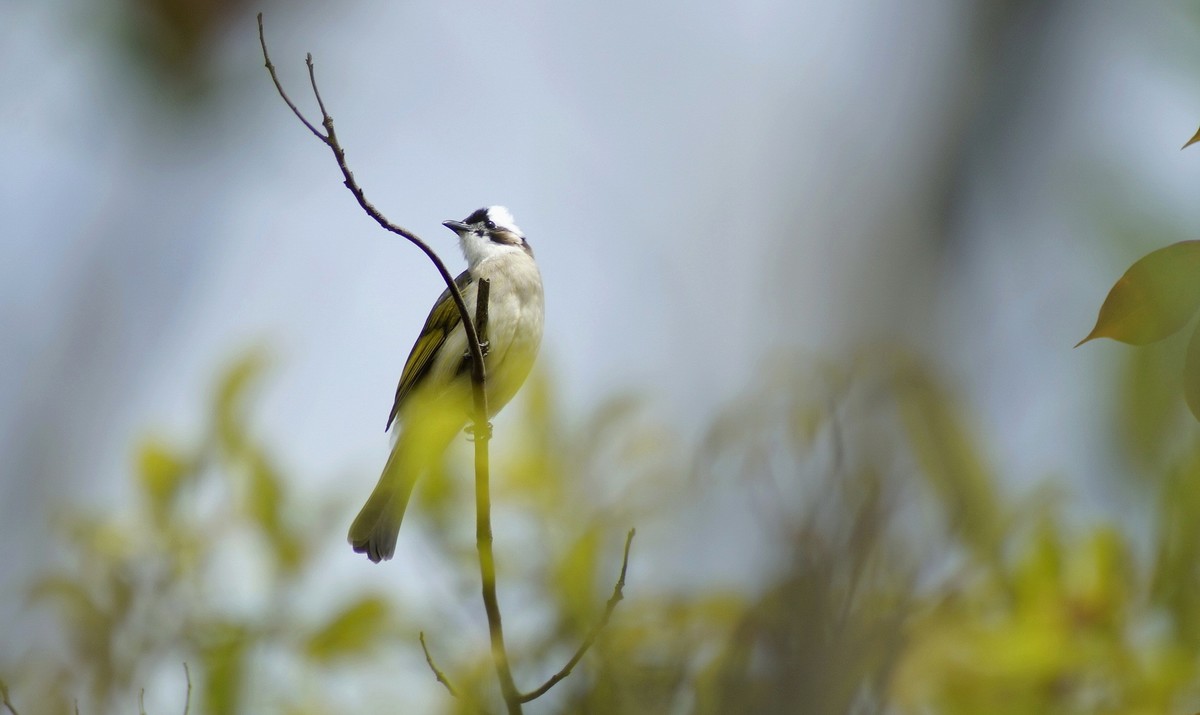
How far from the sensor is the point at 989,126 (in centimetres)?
169

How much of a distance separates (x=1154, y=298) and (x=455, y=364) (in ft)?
11.6

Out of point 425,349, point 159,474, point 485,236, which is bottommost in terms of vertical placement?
point 159,474

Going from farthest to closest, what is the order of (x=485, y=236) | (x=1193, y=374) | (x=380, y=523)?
(x=485, y=236) → (x=380, y=523) → (x=1193, y=374)

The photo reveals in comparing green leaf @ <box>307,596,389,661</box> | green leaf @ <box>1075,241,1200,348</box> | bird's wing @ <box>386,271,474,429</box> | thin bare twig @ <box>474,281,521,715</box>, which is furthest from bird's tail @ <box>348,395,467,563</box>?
green leaf @ <box>1075,241,1200,348</box>

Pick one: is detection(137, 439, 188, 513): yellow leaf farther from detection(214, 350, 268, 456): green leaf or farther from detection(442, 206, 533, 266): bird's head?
detection(442, 206, 533, 266): bird's head

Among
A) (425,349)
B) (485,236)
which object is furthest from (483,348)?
(485,236)

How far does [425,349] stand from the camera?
499 centimetres

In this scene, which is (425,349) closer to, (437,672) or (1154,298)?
(437,672)

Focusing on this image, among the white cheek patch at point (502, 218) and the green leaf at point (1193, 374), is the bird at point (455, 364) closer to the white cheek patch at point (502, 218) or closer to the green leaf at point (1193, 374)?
the white cheek patch at point (502, 218)

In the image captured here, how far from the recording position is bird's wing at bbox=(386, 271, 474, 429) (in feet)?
16.2

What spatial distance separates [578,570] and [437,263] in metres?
0.83

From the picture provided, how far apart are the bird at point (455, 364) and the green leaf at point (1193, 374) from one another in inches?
99.1

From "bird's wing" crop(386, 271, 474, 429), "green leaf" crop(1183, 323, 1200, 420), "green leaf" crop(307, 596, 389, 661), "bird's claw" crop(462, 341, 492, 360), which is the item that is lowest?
"green leaf" crop(1183, 323, 1200, 420)

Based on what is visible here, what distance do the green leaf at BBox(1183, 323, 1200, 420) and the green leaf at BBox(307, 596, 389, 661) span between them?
238 centimetres
